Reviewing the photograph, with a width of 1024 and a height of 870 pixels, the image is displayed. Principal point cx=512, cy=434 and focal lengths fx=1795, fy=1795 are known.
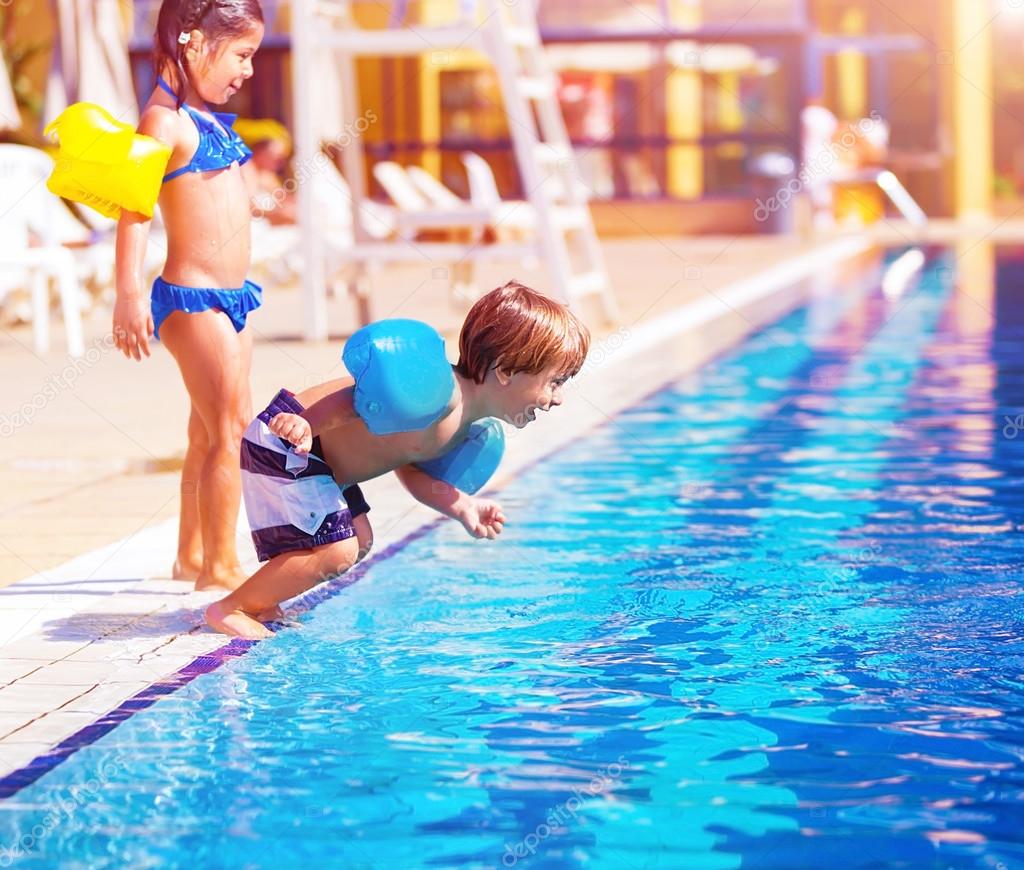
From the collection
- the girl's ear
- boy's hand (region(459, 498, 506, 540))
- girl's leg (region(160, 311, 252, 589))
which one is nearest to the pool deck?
girl's leg (region(160, 311, 252, 589))

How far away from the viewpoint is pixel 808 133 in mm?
25297

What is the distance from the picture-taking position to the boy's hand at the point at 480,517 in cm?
371

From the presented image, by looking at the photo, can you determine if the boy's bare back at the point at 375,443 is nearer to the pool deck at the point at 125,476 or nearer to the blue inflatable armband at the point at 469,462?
the blue inflatable armband at the point at 469,462

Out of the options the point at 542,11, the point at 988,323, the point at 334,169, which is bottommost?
the point at 988,323

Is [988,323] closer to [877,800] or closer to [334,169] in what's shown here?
[334,169]

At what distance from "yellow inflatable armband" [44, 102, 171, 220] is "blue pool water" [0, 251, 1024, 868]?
1010 millimetres

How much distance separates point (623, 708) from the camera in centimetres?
316

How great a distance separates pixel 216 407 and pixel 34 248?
6.38 meters

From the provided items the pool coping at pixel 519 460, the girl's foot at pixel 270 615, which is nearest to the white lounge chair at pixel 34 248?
the pool coping at pixel 519 460

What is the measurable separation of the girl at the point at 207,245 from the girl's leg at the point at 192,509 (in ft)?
0.39

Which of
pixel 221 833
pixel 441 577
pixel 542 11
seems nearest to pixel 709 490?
pixel 441 577

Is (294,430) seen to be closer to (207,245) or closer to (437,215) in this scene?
(207,245)

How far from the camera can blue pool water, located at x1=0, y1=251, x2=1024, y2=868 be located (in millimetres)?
2533

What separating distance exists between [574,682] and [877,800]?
2.65ft
